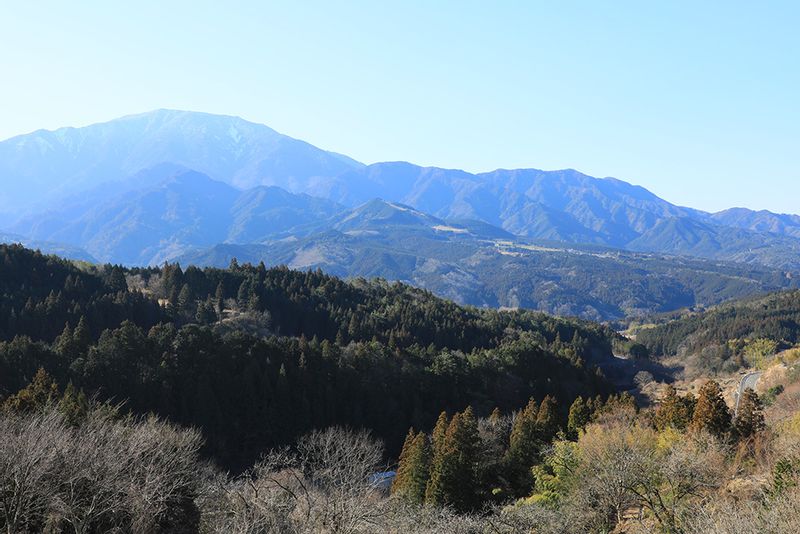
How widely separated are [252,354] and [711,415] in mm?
43628

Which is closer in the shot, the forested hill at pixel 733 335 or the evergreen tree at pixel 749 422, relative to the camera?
the evergreen tree at pixel 749 422

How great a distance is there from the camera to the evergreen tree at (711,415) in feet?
124

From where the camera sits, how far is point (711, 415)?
3847 cm

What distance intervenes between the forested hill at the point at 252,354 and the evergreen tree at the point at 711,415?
3147cm

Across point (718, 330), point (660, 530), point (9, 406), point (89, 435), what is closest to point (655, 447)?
point (660, 530)

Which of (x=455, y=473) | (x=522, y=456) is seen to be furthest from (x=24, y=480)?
(x=522, y=456)

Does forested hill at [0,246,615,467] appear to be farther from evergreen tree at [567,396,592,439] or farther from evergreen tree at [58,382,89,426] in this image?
evergreen tree at [567,396,592,439]

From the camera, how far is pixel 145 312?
81812 millimetres

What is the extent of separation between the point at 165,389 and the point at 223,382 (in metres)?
5.62

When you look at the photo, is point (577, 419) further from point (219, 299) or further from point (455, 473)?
point (219, 299)

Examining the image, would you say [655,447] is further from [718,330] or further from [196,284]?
[718,330]

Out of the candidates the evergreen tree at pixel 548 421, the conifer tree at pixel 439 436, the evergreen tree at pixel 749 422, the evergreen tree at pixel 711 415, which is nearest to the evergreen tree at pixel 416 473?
the conifer tree at pixel 439 436

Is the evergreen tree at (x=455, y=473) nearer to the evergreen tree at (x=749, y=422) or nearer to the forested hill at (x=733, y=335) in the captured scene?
the evergreen tree at (x=749, y=422)

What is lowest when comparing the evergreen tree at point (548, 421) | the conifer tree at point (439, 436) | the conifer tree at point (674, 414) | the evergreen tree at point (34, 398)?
the conifer tree at point (439, 436)
